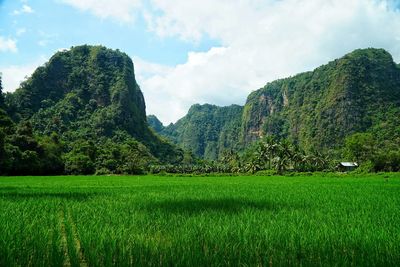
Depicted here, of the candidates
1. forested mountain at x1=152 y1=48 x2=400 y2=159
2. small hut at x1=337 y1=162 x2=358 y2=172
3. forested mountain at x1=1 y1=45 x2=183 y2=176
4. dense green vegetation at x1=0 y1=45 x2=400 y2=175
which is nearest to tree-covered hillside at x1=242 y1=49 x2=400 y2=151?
forested mountain at x1=152 y1=48 x2=400 y2=159

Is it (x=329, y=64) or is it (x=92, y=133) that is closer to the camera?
(x=92, y=133)

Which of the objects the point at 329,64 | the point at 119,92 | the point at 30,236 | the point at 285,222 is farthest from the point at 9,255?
the point at 329,64

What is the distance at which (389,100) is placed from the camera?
12950 centimetres

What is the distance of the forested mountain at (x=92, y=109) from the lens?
227ft

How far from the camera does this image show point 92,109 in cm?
11156

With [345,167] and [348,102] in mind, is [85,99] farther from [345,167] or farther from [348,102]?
[348,102]

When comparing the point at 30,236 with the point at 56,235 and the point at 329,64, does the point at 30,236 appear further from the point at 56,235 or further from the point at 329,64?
the point at 329,64

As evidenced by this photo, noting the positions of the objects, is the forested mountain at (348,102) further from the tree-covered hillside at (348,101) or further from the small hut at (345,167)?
the small hut at (345,167)

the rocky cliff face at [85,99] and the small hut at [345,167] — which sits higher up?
the rocky cliff face at [85,99]

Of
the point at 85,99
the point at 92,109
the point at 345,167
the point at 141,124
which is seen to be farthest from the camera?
the point at 141,124

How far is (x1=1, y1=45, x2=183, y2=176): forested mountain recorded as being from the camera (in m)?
69.1

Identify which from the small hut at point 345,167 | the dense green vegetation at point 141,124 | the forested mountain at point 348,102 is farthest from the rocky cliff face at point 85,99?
the forested mountain at point 348,102

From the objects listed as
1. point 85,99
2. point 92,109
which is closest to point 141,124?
point 92,109

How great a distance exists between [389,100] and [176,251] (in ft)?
476
